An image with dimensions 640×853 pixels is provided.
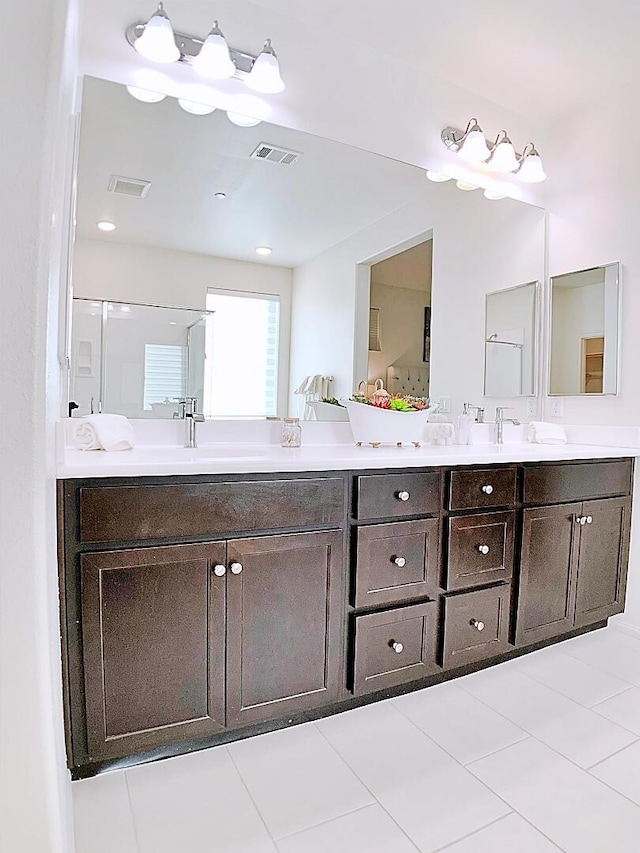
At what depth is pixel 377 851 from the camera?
1247mm

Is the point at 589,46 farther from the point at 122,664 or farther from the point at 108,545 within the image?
the point at 122,664

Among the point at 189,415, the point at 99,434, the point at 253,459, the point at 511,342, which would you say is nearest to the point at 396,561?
the point at 253,459

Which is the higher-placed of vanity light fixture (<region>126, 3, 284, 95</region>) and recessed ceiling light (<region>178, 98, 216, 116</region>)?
vanity light fixture (<region>126, 3, 284, 95</region>)

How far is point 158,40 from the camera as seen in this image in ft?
5.85

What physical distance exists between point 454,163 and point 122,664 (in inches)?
96.5

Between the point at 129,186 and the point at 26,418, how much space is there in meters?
1.28

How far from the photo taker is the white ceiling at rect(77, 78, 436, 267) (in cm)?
181

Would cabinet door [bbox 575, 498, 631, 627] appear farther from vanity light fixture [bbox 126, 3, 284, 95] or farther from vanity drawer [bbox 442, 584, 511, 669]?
vanity light fixture [bbox 126, 3, 284, 95]

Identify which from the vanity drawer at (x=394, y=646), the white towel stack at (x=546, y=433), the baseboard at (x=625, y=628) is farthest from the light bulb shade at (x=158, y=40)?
the baseboard at (x=625, y=628)

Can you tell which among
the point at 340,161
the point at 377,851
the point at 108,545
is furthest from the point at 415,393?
the point at 377,851

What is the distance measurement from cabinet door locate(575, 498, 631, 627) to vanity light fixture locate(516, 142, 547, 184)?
159 centimetres

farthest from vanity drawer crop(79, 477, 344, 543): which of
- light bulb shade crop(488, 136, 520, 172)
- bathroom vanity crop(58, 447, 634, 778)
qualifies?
light bulb shade crop(488, 136, 520, 172)

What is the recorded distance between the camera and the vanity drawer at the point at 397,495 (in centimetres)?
170

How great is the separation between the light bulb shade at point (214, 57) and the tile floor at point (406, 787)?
222cm
